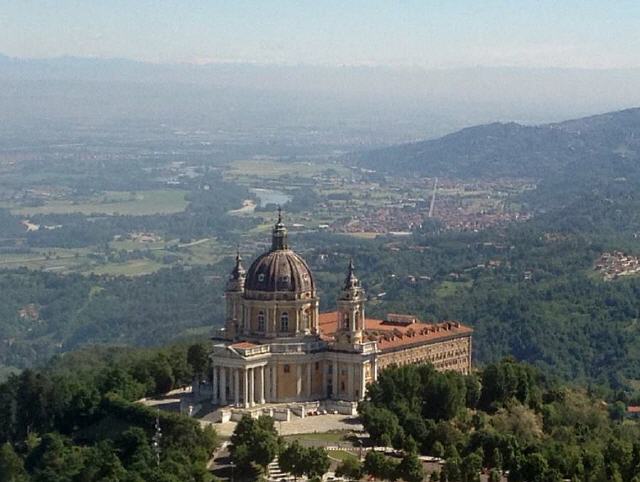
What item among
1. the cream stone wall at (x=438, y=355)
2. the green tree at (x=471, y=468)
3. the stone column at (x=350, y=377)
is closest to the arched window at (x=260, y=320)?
the stone column at (x=350, y=377)

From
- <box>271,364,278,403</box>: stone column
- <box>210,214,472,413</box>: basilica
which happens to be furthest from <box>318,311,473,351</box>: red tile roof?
<box>271,364,278,403</box>: stone column

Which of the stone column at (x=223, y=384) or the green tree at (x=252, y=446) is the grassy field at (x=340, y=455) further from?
the stone column at (x=223, y=384)

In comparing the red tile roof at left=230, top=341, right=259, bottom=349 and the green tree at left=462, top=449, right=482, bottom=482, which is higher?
the red tile roof at left=230, top=341, right=259, bottom=349

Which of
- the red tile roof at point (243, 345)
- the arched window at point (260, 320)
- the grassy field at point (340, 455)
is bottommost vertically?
the grassy field at point (340, 455)

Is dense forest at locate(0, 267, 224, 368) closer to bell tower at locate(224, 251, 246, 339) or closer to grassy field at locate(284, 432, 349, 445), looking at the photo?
bell tower at locate(224, 251, 246, 339)

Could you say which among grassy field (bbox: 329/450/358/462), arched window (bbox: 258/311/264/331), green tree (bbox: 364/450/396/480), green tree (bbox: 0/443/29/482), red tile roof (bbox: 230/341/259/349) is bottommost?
green tree (bbox: 0/443/29/482)

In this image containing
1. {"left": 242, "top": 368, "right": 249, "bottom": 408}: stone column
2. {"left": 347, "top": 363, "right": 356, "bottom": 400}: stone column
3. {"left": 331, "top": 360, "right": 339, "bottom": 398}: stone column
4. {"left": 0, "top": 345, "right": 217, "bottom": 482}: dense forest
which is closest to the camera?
{"left": 0, "top": 345, "right": 217, "bottom": 482}: dense forest
